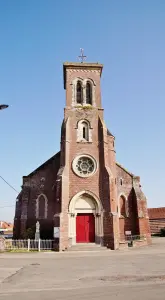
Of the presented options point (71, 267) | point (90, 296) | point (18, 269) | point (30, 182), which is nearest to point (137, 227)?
point (30, 182)

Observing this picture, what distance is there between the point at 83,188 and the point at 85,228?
3480 millimetres

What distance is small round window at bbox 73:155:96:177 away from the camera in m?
23.1

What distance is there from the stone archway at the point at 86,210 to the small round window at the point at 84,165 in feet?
6.28

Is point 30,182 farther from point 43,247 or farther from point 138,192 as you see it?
point 138,192

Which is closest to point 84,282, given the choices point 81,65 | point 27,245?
point 27,245

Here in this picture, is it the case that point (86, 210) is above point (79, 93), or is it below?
below

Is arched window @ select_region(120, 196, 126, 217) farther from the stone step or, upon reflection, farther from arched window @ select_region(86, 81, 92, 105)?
arched window @ select_region(86, 81, 92, 105)

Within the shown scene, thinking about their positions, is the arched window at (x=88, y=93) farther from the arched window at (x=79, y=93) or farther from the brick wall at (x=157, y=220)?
the brick wall at (x=157, y=220)

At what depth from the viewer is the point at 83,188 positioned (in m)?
22.4

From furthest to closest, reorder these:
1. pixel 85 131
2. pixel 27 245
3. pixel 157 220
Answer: pixel 157 220 → pixel 85 131 → pixel 27 245

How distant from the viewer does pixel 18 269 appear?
1188 cm

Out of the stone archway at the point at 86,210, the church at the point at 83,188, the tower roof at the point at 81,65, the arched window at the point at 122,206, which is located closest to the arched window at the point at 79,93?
the church at the point at 83,188

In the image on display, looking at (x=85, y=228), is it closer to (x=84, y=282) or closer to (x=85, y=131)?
(x=85, y=131)

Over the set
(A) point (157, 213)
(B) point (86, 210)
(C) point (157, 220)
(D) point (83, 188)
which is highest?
(D) point (83, 188)
